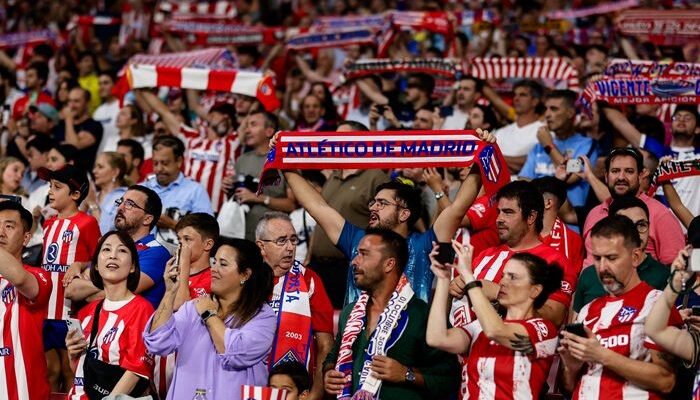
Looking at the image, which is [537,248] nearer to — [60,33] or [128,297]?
[128,297]

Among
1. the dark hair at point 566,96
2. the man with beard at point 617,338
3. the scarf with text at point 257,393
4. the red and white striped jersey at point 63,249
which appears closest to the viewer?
the man with beard at point 617,338

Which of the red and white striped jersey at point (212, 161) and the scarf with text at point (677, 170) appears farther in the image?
the red and white striped jersey at point (212, 161)

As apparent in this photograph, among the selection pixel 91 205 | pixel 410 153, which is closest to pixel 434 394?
pixel 410 153

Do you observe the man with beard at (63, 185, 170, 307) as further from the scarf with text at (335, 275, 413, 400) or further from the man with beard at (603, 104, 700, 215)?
the man with beard at (603, 104, 700, 215)

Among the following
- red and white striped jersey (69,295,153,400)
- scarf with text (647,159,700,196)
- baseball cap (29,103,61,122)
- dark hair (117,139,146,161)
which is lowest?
red and white striped jersey (69,295,153,400)

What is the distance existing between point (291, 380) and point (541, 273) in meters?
1.69

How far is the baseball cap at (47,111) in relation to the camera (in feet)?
44.2

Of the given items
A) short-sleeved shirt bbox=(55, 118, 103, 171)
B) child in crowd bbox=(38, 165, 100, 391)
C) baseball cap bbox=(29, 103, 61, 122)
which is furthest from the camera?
baseball cap bbox=(29, 103, 61, 122)

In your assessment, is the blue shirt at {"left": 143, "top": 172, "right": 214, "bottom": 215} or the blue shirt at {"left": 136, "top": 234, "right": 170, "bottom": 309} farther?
the blue shirt at {"left": 143, "top": 172, "right": 214, "bottom": 215}

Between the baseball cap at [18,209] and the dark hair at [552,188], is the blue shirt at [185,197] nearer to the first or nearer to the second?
the baseball cap at [18,209]

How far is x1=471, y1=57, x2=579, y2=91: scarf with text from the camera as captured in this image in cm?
1254

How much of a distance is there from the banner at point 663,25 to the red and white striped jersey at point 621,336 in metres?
7.50

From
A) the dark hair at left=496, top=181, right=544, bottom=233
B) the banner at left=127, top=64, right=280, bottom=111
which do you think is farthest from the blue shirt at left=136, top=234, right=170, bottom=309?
the banner at left=127, top=64, right=280, bottom=111

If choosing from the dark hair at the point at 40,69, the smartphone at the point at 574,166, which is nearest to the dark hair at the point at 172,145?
the smartphone at the point at 574,166
